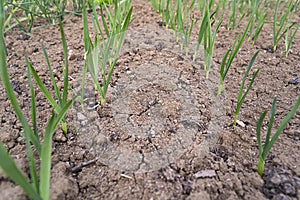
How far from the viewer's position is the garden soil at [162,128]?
2.64 ft

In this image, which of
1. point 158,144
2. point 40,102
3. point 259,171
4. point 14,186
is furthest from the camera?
point 40,102

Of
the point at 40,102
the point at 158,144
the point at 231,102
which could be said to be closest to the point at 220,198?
the point at 158,144

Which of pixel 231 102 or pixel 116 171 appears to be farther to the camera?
pixel 231 102

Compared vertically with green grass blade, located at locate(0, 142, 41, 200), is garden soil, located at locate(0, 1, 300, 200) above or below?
below

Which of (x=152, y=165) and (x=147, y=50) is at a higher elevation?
(x=147, y=50)

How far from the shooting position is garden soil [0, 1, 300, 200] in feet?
2.64

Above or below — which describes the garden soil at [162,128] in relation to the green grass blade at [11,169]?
below

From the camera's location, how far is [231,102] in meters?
1.13

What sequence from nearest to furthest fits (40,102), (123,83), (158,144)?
1. (158,144)
2. (40,102)
3. (123,83)

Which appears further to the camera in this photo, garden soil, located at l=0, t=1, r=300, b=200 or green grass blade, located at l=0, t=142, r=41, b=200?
garden soil, located at l=0, t=1, r=300, b=200

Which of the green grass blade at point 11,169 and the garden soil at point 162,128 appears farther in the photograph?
the garden soil at point 162,128

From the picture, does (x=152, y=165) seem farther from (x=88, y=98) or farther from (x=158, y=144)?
(x=88, y=98)

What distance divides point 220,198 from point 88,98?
2.12 feet

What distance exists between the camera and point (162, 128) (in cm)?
101
